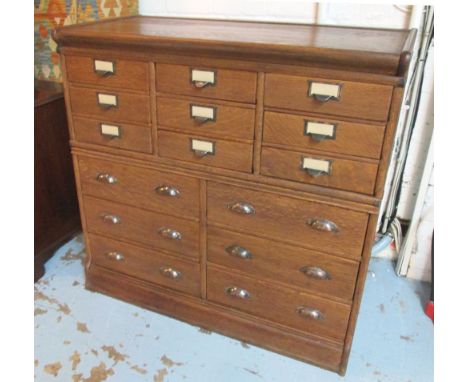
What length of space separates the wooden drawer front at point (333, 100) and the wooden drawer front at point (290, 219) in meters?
0.32

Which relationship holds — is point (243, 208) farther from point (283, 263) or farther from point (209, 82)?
point (209, 82)

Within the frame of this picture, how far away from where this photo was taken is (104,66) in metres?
1.50

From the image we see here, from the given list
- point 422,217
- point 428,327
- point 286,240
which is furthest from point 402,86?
point 428,327

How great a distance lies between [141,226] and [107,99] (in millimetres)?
535

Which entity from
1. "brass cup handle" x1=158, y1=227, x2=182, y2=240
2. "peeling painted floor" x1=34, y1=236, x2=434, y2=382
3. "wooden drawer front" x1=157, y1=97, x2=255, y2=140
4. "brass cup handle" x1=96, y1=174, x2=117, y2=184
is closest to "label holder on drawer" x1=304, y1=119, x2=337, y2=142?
"wooden drawer front" x1=157, y1=97, x2=255, y2=140

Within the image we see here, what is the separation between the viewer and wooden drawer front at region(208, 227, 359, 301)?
1470 mm

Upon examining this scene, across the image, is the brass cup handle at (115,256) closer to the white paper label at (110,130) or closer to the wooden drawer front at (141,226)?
the wooden drawer front at (141,226)

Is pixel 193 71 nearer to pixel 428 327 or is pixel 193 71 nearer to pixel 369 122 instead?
pixel 369 122

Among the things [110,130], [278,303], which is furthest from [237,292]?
[110,130]

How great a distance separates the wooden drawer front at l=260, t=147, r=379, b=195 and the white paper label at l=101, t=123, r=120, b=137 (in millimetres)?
580

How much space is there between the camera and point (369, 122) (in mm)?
1235

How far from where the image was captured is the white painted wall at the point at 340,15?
1.69m

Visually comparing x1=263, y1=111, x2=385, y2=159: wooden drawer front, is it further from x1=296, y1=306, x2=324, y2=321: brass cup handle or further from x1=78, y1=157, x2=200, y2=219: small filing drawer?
x1=296, y1=306, x2=324, y2=321: brass cup handle

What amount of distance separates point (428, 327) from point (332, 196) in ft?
2.95
